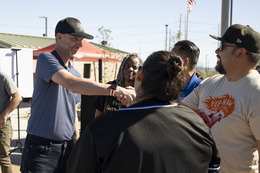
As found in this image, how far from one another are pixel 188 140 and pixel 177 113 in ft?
0.53

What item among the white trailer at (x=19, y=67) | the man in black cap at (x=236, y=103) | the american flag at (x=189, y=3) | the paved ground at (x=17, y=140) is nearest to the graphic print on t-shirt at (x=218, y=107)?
the man in black cap at (x=236, y=103)

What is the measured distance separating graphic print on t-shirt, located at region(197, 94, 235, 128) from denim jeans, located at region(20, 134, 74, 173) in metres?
1.42

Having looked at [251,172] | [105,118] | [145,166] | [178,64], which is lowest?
[251,172]

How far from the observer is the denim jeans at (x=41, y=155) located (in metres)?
3.05

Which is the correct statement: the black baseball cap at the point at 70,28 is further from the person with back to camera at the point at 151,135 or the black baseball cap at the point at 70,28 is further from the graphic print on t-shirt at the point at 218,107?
the person with back to camera at the point at 151,135

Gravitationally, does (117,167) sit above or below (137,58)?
below

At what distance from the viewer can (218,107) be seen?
9.23 ft

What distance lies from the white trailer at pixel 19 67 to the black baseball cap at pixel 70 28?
5417 mm

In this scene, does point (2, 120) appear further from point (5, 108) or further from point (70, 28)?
point (70, 28)

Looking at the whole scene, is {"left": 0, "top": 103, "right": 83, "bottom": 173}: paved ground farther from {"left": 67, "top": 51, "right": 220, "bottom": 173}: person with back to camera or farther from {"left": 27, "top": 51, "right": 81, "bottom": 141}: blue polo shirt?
{"left": 67, "top": 51, "right": 220, "bottom": 173}: person with back to camera

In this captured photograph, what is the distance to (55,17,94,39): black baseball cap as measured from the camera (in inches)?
128

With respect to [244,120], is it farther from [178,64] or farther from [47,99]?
[47,99]

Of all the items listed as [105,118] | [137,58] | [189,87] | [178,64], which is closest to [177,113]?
[178,64]

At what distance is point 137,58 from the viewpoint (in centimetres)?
425
